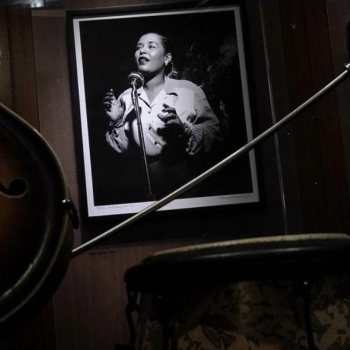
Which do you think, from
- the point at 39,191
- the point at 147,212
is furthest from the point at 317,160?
the point at 39,191

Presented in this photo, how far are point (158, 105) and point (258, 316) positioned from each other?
731mm

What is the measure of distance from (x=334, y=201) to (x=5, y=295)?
854 millimetres

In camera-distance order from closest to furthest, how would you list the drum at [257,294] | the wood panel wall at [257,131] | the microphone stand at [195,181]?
1. the drum at [257,294]
2. the microphone stand at [195,181]
3. the wood panel wall at [257,131]

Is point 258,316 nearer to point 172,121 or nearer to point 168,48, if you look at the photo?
point 172,121

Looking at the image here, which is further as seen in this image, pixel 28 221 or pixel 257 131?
pixel 257 131

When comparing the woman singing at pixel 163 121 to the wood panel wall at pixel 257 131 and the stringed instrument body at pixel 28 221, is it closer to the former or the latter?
the wood panel wall at pixel 257 131

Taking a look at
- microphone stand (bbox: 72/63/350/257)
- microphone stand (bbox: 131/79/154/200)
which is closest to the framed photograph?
microphone stand (bbox: 131/79/154/200)

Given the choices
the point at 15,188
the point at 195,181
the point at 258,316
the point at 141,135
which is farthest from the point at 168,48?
the point at 258,316

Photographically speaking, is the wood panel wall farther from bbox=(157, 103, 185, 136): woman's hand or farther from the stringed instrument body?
the stringed instrument body

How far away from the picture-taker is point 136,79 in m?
1.50

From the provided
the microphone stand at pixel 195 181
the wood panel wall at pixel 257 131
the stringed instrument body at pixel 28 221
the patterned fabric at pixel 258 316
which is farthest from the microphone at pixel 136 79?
Result: the patterned fabric at pixel 258 316

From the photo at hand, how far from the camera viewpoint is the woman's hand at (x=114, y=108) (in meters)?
1.47

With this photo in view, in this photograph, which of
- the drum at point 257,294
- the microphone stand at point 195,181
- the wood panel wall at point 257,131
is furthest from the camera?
the wood panel wall at point 257,131

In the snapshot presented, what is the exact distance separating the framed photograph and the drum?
0.55 m
